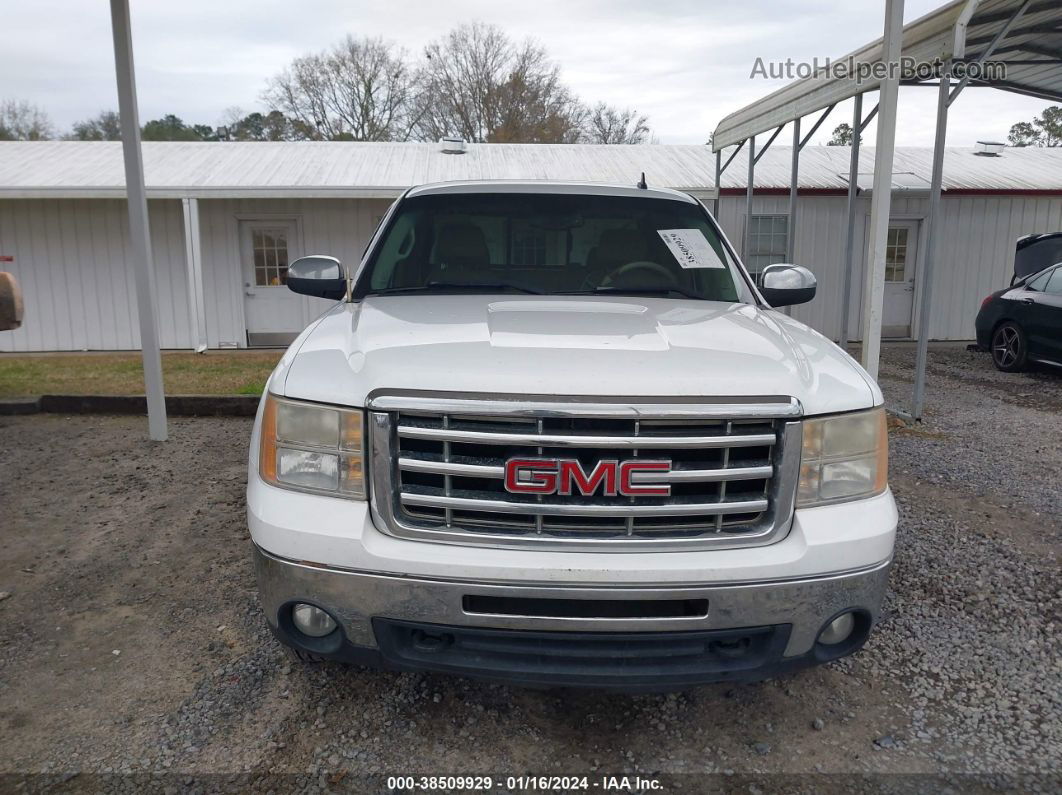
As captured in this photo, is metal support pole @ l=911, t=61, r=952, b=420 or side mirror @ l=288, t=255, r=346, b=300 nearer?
side mirror @ l=288, t=255, r=346, b=300

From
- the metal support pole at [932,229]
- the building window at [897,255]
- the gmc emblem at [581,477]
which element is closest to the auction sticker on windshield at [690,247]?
the gmc emblem at [581,477]

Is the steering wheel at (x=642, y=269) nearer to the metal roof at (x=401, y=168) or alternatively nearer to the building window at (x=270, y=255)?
the metal roof at (x=401, y=168)

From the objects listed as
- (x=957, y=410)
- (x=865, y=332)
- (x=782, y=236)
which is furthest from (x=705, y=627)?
(x=782, y=236)

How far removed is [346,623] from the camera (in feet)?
6.93

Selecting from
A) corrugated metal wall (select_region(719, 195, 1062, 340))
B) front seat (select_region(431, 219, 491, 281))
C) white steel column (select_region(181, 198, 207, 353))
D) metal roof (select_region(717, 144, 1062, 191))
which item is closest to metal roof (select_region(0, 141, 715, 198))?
white steel column (select_region(181, 198, 207, 353))

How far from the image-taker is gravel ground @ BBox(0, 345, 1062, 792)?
229cm

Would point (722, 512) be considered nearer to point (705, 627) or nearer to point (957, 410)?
point (705, 627)

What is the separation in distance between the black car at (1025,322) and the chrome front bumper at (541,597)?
9.09 metres

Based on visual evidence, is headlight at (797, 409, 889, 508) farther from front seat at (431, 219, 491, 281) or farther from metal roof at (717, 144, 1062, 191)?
metal roof at (717, 144, 1062, 191)

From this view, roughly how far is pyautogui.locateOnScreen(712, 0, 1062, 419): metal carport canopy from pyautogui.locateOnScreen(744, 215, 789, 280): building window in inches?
82.4

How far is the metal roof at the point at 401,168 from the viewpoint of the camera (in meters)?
12.3

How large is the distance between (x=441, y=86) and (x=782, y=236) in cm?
2307

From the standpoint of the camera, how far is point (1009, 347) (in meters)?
10.2

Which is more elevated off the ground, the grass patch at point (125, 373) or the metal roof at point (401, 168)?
the metal roof at point (401, 168)
